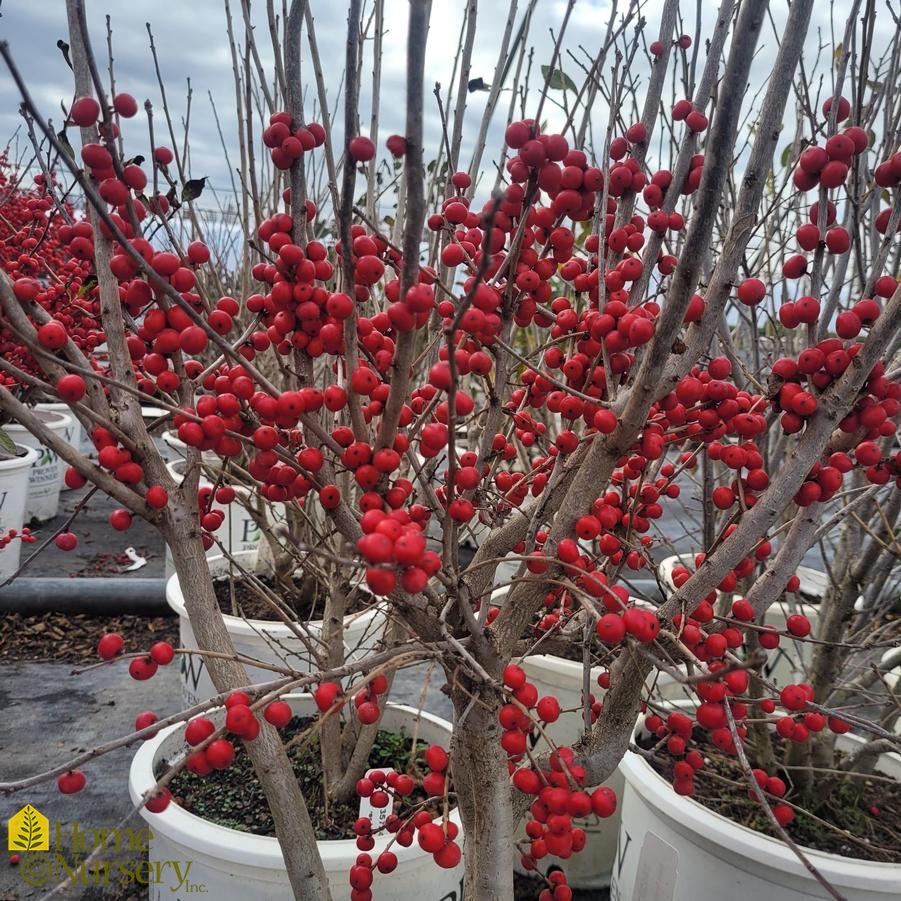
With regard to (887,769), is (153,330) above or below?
above

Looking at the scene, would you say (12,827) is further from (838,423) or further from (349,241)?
(838,423)

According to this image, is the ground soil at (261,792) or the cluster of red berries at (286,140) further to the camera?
the ground soil at (261,792)

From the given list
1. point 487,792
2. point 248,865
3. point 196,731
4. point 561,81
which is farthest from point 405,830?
point 561,81

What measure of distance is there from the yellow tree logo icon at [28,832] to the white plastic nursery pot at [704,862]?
1389 millimetres

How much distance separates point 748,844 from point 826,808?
472 mm

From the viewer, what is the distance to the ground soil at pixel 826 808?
Answer: 59.4 inches

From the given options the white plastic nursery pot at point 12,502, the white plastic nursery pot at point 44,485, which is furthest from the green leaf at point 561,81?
the white plastic nursery pot at point 44,485

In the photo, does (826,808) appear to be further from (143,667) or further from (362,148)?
(362,148)

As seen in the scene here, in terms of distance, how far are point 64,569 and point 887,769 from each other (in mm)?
3734

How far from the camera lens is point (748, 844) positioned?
4.27 ft

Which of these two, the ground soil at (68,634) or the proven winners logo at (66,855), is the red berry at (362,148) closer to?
the proven winners logo at (66,855)

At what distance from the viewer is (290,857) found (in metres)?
1.03

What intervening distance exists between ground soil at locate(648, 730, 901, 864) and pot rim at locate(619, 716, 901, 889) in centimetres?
9

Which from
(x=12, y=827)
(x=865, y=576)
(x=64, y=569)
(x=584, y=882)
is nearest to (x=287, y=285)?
(x=865, y=576)
